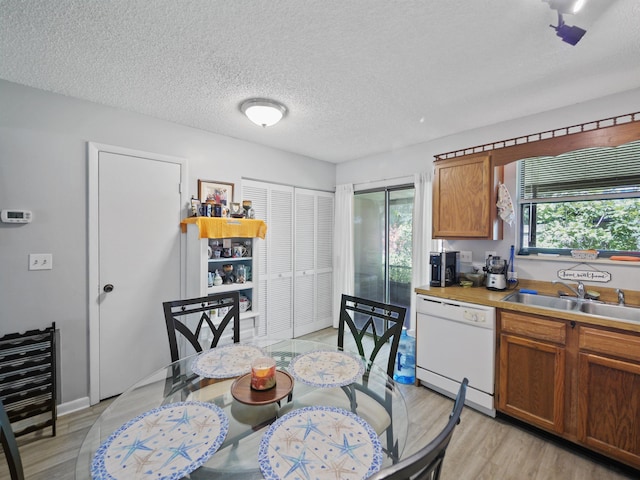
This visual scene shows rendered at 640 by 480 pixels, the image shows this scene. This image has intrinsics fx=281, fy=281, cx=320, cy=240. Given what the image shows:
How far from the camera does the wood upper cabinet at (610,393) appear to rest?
1.64 m

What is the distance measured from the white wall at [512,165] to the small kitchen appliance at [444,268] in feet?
0.82

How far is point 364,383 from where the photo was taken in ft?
4.78

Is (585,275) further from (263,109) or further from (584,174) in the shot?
(263,109)

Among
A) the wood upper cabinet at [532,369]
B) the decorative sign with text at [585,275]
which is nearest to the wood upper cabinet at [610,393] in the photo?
the wood upper cabinet at [532,369]

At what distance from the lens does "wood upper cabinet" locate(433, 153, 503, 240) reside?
255cm

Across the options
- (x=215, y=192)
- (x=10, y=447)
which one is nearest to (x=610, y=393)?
(x=10, y=447)

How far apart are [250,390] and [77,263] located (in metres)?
2.02

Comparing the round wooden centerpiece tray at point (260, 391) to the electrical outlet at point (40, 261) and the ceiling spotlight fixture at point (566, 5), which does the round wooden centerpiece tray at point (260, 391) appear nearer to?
the electrical outlet at point (40, 261)

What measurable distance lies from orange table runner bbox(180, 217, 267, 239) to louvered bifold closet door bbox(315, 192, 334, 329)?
4.42ft

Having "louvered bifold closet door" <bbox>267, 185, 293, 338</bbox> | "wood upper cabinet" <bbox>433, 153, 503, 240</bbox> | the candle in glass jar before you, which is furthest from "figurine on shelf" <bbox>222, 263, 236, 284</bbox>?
"wood upper cabinet" <bbox>433, 153, 503, 240</bbox>

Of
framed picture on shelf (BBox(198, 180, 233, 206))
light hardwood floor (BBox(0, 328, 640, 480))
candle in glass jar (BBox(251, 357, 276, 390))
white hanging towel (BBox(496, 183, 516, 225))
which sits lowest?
light hardwood floor (BBox(0, 328, 640, 480))

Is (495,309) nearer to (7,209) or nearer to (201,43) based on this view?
(201,43)

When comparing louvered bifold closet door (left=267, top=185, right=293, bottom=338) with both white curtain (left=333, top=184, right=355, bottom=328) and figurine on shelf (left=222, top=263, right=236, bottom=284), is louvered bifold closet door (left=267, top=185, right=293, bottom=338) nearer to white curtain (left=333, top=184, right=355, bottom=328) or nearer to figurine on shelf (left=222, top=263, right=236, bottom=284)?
figurine on shelf (left=222, top=263, right=236, bottom=284)

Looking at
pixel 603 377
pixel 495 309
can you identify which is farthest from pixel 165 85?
pixel 603 377
